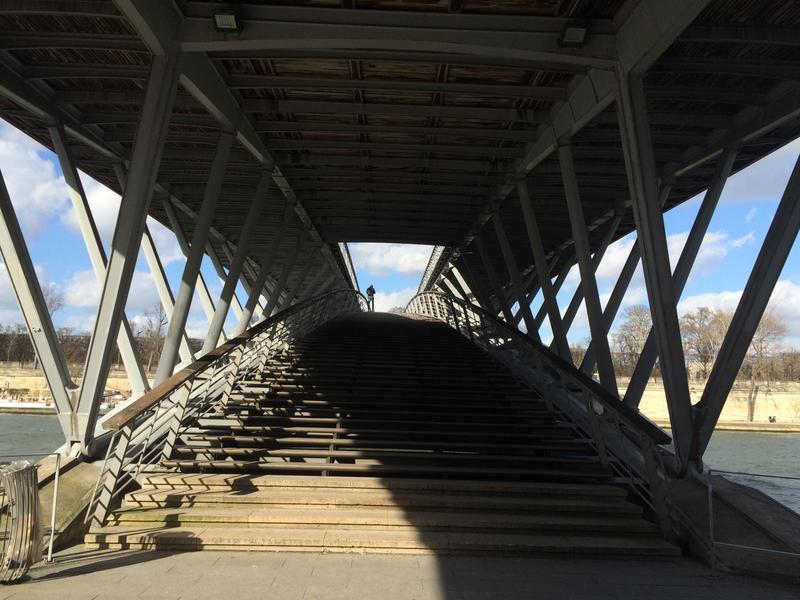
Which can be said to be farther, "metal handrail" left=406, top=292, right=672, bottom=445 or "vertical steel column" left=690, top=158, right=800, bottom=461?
"vertical steel column" left=690, top=158, right=800, bottom=461

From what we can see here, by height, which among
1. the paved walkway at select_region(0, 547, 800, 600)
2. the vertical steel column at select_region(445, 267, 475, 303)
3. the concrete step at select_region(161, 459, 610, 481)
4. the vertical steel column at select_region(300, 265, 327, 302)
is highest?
the vertical steel column at select_region(445, 267, 475, 303)

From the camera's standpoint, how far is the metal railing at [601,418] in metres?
5.57

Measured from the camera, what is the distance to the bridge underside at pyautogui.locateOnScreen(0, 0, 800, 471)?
651 centimetres

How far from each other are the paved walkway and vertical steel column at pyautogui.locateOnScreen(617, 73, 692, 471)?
74.4 inches

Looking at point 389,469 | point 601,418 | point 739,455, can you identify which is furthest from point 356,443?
point 739,455

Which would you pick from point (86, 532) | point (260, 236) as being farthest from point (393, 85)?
point (260, 236)

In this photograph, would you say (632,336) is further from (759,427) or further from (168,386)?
(168,386)

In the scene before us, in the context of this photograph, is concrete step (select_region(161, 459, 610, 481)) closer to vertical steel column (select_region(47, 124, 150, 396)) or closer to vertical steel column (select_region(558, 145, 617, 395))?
vertical steel column (select_region(47, 124, 150, 396))

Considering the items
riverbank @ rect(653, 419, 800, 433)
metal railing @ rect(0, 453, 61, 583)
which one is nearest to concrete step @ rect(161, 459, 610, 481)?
metal railing @ rect(0, 453, 61, 583)

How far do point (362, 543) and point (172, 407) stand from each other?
11.7ft

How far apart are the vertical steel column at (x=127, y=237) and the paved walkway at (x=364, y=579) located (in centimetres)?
199

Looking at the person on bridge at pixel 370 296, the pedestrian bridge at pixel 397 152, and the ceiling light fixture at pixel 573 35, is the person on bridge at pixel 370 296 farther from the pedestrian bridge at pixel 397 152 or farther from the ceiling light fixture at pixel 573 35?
the ceiling light fixture at pixel 573 35

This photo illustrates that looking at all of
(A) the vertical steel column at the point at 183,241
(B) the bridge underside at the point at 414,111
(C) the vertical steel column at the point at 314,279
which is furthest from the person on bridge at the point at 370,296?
(B) the bridge underside at the point at 414,111

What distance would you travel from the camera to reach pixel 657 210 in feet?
21.9
